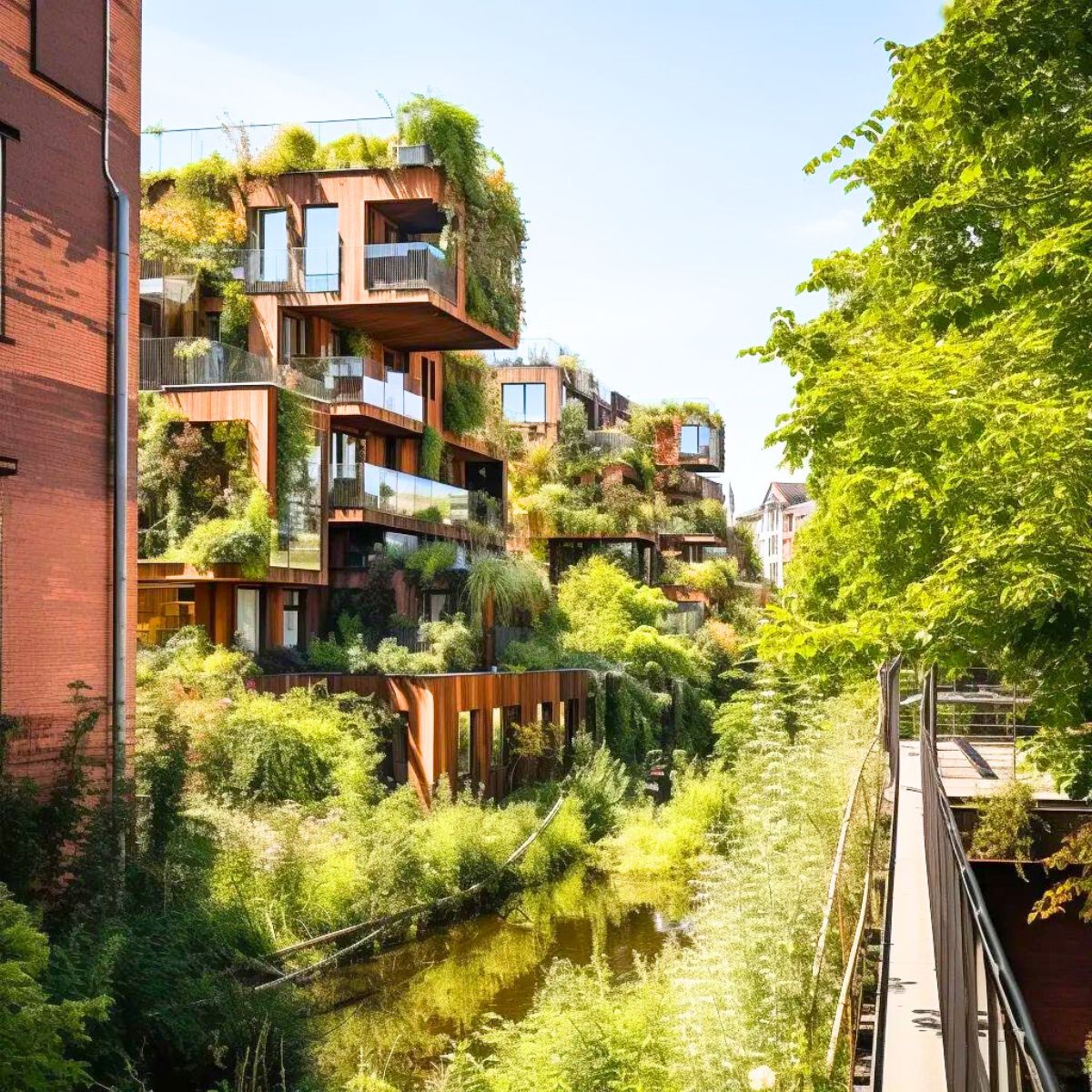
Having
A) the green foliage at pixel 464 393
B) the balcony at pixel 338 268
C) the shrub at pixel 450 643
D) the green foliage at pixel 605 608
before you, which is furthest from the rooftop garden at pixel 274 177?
the green foliage at pixel 605 608

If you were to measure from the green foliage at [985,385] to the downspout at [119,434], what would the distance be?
22.3 feet

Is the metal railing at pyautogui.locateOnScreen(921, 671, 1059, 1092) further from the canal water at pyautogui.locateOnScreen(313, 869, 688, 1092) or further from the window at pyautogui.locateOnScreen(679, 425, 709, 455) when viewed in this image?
the window at pyautogui.locateOnScreen(679, 425, 709, 455)

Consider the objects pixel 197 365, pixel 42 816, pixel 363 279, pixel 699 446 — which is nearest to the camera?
pixel 42 816

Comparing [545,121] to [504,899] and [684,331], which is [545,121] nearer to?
[504,899]

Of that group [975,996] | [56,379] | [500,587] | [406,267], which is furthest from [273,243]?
[975,996]

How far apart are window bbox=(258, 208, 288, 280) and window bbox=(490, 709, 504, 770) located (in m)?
10.5

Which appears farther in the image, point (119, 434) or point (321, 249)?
point (321, 249)

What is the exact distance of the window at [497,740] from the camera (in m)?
26.0

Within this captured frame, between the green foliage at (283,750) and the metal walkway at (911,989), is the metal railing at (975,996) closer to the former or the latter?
the metal walkway at (911,989)

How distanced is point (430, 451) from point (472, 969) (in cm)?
1648

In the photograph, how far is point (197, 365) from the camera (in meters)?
25.4

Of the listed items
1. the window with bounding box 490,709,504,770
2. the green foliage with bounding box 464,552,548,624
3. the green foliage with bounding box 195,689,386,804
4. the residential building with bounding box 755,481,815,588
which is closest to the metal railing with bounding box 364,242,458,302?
the green foliage with bounding box 464,552,548,624

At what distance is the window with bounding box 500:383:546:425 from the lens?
52469 mm

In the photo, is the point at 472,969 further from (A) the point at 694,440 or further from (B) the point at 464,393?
(A) the point at 694,440
